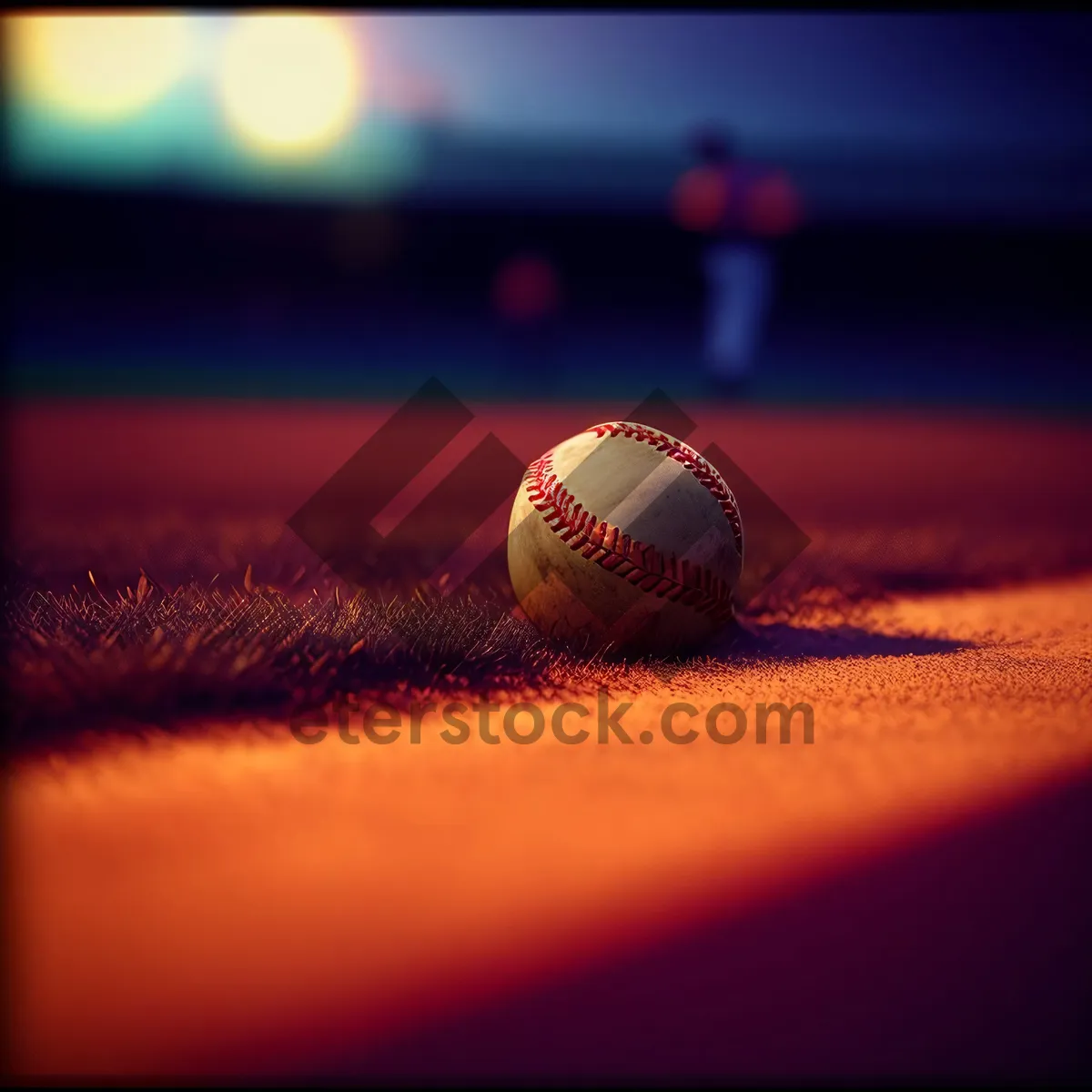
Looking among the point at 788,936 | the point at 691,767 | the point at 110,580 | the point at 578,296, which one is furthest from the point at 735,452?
the point at 578,296

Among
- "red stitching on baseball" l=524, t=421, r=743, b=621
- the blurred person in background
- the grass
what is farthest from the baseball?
the blurred person in background

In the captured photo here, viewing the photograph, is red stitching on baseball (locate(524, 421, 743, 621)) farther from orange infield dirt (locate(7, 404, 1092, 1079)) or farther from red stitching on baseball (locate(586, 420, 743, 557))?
orange infield dirt (locate(7, 404, 1092, 1079))

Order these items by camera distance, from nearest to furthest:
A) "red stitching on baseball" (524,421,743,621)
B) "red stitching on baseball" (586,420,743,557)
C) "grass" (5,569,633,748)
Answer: "grass" (5,569,633,748) → "red stitching on baseball" (524,421,743,621) → "red stitching on baseball" (586,420,743,557)

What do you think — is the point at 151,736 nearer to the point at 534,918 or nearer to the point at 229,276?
the point at 534,918

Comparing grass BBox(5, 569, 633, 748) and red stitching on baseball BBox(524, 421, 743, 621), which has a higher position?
red stitching on baseball BBox(524, 421, 743, 621)

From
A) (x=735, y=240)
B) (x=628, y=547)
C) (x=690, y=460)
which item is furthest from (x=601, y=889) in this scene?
(x=735, y=240)

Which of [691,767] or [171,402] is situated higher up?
[171,402]

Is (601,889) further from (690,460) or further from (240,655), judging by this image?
A: (690,460)
